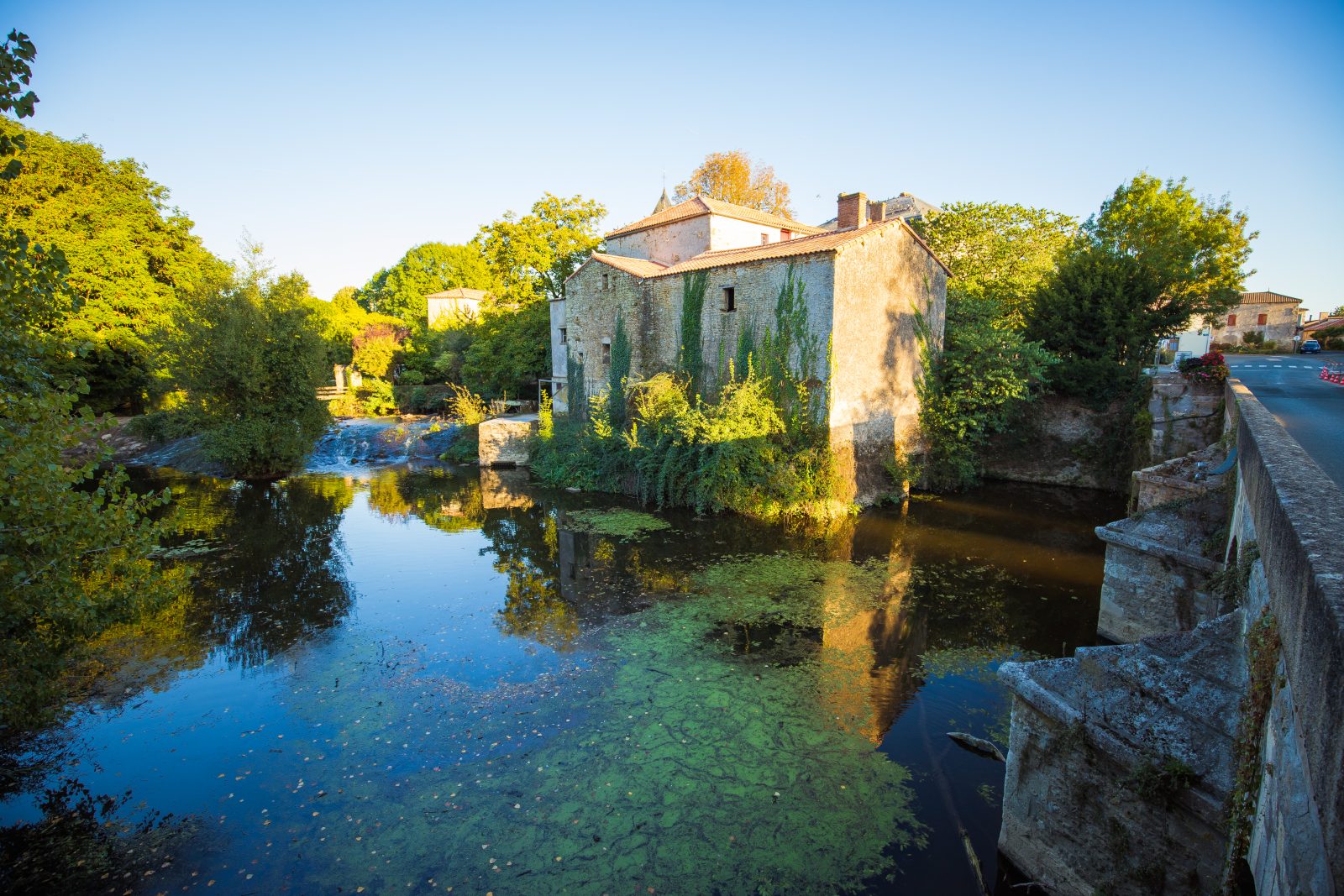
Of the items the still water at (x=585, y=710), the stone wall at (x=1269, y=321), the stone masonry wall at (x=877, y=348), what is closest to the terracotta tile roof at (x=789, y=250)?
the stone masonry wall at (x=877, y=348)

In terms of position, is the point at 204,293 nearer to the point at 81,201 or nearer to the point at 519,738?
the point at 81,201

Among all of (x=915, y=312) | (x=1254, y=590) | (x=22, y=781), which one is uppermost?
(x=915, y=312)

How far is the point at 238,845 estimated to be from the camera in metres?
5.50

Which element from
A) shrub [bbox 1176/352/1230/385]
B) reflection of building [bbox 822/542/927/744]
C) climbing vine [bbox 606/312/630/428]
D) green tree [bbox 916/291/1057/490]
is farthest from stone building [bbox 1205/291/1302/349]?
reflection of building [bbox 822/542/927/744]

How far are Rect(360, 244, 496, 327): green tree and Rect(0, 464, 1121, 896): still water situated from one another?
42.6 metres

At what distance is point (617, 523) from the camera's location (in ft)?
52.3

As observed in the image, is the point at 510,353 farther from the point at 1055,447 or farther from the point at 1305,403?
the point at 1305,403

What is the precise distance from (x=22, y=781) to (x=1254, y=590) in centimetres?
1120

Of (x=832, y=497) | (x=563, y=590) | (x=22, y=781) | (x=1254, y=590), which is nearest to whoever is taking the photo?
(x=1254, y=590)

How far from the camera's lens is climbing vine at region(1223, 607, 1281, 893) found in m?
3.47

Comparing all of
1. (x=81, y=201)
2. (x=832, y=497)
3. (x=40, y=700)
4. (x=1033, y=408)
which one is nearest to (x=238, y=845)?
(x=40, y=700)

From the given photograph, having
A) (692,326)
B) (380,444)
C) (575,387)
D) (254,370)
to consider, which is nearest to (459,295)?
(380,444)

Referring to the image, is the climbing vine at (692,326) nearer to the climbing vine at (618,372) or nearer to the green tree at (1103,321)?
the climbing vine at (618,372)

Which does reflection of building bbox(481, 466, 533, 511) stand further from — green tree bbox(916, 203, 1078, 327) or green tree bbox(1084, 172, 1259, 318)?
green tree bbox(1084, 172, 1259, 318)
